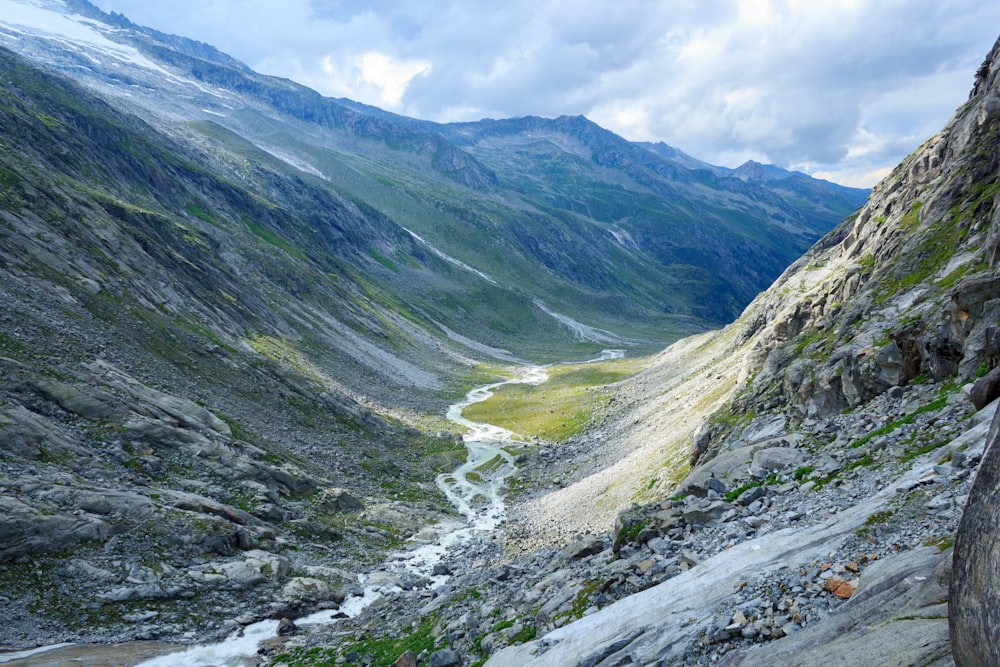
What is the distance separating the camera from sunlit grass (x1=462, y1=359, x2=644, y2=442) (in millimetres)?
92200

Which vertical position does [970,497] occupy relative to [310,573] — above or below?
above

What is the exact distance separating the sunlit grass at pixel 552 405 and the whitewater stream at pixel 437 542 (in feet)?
15.4

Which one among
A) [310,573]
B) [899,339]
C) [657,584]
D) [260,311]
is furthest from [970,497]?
[260,311]

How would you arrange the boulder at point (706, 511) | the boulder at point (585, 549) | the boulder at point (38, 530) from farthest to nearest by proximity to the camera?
the boulder at point (38, 530)
the boulder at point (585, 549)
the boulder at point (706, 511)

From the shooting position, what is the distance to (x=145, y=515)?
1323 inches

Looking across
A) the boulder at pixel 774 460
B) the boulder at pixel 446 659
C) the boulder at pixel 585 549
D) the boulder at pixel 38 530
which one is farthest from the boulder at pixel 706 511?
the boulder at pixel 38 530

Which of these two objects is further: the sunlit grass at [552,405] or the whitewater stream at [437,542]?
the sunlit grass at [552,405]

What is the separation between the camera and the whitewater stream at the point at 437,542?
27.0 meters

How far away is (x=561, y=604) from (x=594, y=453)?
4726cm

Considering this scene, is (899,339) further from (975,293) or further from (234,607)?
(234,607)

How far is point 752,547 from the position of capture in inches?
666

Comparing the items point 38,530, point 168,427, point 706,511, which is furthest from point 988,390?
point 168,427

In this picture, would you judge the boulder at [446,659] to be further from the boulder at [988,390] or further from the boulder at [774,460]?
the boulder at [988,390]

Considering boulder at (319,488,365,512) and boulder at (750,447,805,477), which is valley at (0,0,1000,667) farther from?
boulder at (319,488,365,512)
